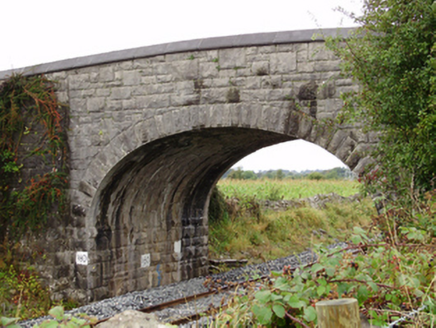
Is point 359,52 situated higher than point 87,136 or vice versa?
point 359,52

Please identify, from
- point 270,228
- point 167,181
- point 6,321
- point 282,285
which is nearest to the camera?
point 6,321

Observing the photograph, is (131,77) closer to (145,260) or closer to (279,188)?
(145,260)

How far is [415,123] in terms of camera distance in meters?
5.55

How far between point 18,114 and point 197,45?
394cm

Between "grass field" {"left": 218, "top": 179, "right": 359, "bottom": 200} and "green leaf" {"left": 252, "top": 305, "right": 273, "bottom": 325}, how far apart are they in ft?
45.4

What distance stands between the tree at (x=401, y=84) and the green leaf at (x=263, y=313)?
275cm

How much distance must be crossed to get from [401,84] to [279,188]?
56.9ft

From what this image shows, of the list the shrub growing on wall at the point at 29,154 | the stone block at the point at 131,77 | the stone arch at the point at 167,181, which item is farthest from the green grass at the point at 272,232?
the stone block at the point at 131,77

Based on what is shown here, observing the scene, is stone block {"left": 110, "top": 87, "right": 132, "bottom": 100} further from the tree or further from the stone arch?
the tree

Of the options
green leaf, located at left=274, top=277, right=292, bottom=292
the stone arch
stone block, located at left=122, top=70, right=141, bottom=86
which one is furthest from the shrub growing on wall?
green leaf, located at left=274, top=277, right=292, bottom=292

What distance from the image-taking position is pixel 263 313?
3.42 m

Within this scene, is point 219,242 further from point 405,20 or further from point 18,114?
point 405,20

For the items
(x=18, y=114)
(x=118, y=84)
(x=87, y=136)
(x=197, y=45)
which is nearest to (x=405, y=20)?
(x=197, y=45)

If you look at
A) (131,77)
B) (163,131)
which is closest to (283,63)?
(163,131)
